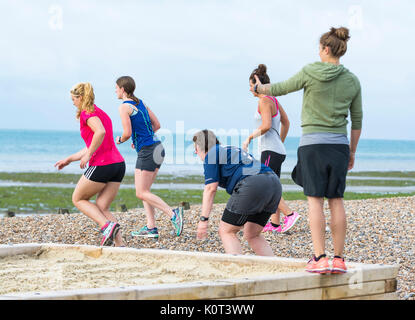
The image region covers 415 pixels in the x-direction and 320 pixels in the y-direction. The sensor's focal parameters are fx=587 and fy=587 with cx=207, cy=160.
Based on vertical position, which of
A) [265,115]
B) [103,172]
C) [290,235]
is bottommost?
[290,235]

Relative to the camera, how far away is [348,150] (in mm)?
4395

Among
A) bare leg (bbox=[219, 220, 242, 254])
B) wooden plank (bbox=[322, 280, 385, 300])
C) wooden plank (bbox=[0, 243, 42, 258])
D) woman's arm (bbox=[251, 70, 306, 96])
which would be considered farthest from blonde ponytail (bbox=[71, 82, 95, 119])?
wooden plank (bbox=[322, 280, 385, 300])

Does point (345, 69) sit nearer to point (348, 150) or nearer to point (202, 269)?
point (348, 150)

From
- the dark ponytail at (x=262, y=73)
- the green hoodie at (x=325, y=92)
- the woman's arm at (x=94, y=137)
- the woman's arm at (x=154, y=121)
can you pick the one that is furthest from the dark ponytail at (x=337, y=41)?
the woman's arm at (x=154, y=121)

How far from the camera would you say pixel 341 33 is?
14.3 ft

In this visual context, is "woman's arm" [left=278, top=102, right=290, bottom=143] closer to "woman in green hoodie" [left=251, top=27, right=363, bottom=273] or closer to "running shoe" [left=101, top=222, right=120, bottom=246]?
"running shoe" [left=101, top=222, right=120, bottom=246]

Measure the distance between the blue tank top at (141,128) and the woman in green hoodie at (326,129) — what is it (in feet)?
10.6

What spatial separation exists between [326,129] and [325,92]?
27cm

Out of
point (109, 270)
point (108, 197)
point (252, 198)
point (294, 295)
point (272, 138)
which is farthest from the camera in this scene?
point (272, 138)

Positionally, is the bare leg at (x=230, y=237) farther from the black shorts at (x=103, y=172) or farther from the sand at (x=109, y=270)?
the black shorts at (x=103, y=172)

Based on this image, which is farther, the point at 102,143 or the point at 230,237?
the point at 102,143

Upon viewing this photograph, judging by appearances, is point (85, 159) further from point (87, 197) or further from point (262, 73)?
point (262, 73)

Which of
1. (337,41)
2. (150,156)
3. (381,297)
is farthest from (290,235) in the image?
(337,41)

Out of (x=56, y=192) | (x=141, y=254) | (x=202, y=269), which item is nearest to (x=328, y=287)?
(x=202, y=269)
